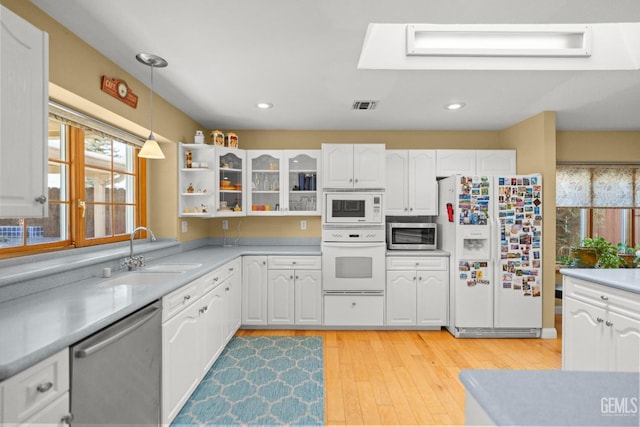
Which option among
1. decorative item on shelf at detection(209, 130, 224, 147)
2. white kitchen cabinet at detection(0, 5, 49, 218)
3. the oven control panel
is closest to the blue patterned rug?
the oven control panel

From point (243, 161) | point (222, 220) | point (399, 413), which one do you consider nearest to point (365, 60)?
point (243, 161)

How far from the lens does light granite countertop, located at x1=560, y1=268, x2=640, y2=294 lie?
1.70 meters

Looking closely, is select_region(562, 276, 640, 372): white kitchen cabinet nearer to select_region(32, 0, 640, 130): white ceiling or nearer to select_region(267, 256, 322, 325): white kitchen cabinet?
select_region(32, 0, 640, 130): white ceiling

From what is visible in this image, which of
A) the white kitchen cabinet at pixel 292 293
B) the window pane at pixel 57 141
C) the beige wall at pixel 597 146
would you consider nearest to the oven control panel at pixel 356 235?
the white kitchen cabinet at pixel 292 293

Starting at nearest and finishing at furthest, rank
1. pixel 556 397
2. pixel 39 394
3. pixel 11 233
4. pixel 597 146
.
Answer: pixel 556 397 → pixel 39 394 → pixel 11 233 → pixel 597 146

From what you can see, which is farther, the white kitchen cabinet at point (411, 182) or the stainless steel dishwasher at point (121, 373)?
the white kitchen cabinet at point (411, 182)

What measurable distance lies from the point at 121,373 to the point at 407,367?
2.12m

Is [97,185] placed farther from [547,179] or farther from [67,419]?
[547,179]

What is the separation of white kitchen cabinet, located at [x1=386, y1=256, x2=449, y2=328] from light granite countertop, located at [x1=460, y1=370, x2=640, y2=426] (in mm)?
2564

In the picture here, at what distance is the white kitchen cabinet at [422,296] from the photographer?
3330 millimetres

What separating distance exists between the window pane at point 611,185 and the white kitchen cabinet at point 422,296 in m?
2.46

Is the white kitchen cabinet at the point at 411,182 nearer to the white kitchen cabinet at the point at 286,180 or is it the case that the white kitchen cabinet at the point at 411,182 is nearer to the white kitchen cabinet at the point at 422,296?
the white kitchen cabinet at the point at 422,296

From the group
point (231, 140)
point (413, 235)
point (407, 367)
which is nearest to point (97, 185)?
point (231, 140)

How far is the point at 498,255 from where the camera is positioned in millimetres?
3150
